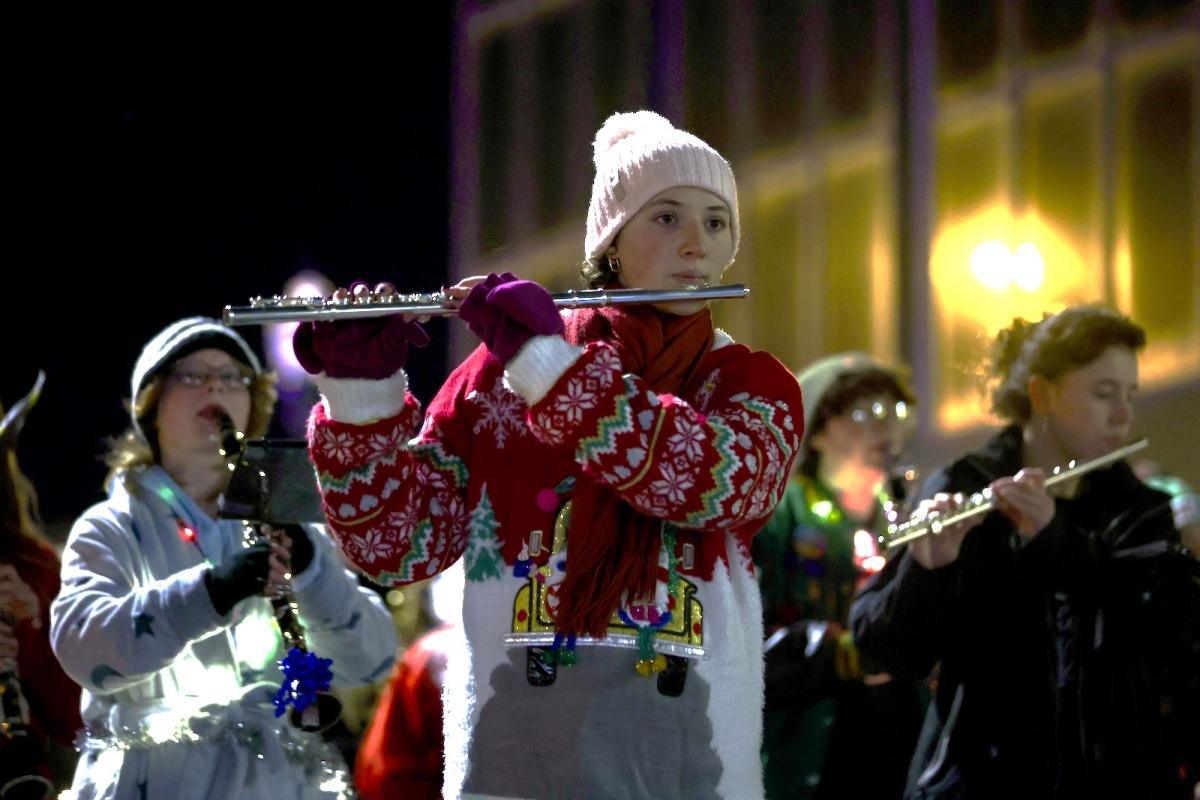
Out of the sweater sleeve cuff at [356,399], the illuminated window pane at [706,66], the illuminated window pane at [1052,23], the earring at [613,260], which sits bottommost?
the sweater sleeve cuff at [356,399]

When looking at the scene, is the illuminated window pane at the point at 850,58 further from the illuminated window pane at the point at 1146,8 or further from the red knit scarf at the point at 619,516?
the red knit scarf at the point at 619,516

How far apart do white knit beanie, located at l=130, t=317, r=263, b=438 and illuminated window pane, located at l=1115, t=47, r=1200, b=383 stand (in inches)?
160

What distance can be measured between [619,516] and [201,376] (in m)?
1.44

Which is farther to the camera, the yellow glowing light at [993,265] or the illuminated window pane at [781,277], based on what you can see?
the illuminated window pane at [781,277]

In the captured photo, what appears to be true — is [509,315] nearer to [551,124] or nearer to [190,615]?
[190,615]

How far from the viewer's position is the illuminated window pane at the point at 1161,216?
20.2 ft

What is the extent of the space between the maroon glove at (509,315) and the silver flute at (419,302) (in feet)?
0.26

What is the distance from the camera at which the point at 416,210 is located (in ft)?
19.3

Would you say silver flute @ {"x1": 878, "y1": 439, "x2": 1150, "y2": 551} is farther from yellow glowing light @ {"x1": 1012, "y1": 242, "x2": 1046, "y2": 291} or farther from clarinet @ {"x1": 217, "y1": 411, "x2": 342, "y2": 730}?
yellow glowing light @ {"x1": 1012, "y1": 242, "x2": 1046, "y2": 291}

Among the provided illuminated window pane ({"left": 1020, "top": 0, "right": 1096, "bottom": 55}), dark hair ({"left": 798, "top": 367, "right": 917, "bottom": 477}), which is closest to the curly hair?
dark hair ({"left": 798, "top": 367, "right": 917, "bottom": 477})

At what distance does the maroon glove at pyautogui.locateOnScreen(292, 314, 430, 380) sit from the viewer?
2088 millimetres

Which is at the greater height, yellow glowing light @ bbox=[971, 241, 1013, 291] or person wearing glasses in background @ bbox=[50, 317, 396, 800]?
yellow glowing light @ bbox=[971, 241, 1013, 291]

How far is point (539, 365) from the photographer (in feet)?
6.32

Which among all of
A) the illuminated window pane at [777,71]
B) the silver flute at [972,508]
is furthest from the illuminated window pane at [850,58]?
the silver flute at [972,508]
